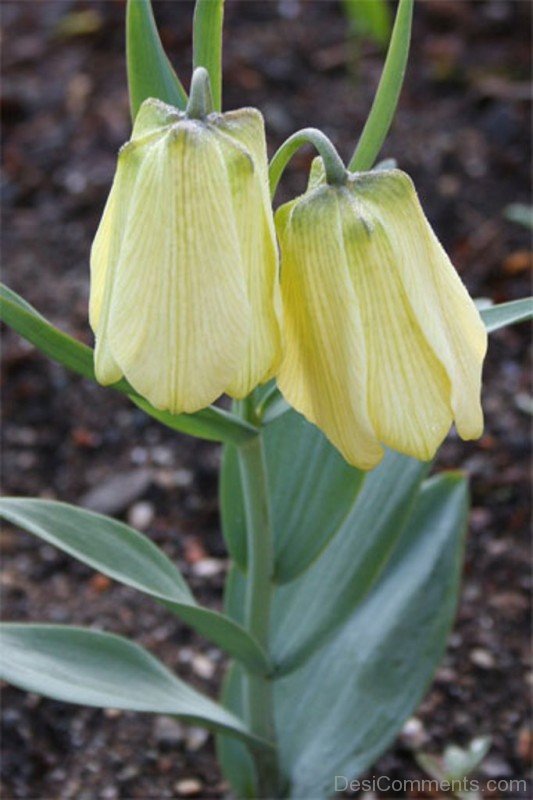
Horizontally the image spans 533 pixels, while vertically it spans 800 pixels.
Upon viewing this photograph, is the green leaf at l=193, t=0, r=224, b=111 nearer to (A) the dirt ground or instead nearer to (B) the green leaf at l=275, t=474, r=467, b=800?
(B) the green leaf at l=275, t=474, r=467, b=800

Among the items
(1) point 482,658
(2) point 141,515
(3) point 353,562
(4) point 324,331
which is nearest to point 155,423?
(2) point 141,515

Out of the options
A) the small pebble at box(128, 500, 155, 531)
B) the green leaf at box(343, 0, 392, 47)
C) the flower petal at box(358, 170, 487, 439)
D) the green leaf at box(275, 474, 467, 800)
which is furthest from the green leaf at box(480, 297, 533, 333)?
the green leaf at box(343, 0, 392, 47)

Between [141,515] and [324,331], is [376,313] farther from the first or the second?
[141,515]

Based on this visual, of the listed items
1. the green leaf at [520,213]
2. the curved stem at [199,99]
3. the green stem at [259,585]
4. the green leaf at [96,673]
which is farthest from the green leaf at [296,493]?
the green leaf at [520,213]

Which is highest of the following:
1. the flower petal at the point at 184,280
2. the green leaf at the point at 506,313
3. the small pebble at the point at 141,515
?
the flower petal at the point at 184,280

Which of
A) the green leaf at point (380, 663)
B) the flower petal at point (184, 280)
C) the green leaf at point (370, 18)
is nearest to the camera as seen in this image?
the flower petal at point (184, 280)

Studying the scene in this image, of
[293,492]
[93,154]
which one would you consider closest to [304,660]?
[293,492]

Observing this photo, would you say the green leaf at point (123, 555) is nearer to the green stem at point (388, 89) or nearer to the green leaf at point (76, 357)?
the green leaf at point (76, 357)

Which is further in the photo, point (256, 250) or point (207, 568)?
point (207, 568)
